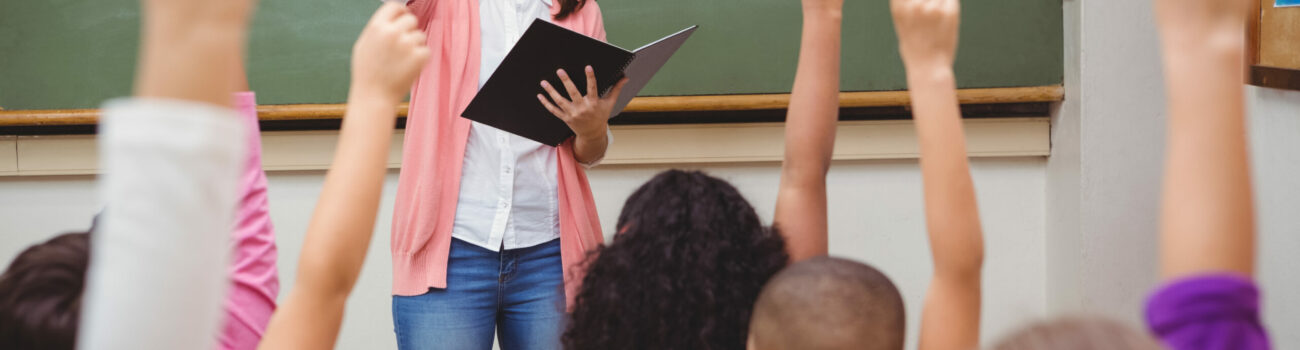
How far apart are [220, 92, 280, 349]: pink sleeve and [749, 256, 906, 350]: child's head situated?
0.54 meters

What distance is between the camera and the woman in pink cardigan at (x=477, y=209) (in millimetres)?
1731

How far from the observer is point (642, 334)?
1110mm

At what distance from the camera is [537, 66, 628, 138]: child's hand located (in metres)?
1.68

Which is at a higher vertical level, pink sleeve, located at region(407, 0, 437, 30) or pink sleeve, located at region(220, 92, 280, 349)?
pink sleeve, located at region(407, 0, 437, 30)

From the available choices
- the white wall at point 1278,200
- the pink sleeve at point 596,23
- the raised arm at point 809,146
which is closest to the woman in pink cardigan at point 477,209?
the pink sleeve at point 596,23

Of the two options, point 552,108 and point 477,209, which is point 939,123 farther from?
point 477,209

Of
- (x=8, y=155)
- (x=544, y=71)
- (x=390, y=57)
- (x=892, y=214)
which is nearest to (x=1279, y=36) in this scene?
(x=892, y=214)

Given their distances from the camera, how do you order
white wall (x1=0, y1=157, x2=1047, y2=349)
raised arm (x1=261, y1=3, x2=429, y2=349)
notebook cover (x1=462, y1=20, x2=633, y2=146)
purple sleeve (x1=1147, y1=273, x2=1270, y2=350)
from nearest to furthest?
1. purple sleeve (x1=1147, y1=273, x2=1270, y2=350)
2. raised arm (x1=261, y1=3, x2=429, y2=349)
3. notebook cover (x1=462, y1=20, x2=633, y2=146)
4. white wall (x1=0, y1=157, x2=1047, y2=349)

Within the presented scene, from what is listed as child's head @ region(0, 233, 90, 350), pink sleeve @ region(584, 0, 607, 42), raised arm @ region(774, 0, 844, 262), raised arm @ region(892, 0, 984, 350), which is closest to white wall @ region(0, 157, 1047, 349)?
pink sleeve @ region(584, 0, 607, 42)

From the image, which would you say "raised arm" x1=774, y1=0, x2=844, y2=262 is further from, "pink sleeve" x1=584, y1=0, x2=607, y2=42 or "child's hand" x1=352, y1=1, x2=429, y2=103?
"pink sleeve" x1=584, y1=0, x2=607, y2=42

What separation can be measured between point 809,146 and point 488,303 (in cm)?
73

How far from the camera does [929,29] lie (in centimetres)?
88

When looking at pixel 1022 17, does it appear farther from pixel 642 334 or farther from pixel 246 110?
pixel 246 110

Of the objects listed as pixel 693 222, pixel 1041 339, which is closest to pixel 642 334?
pixel 693 222
